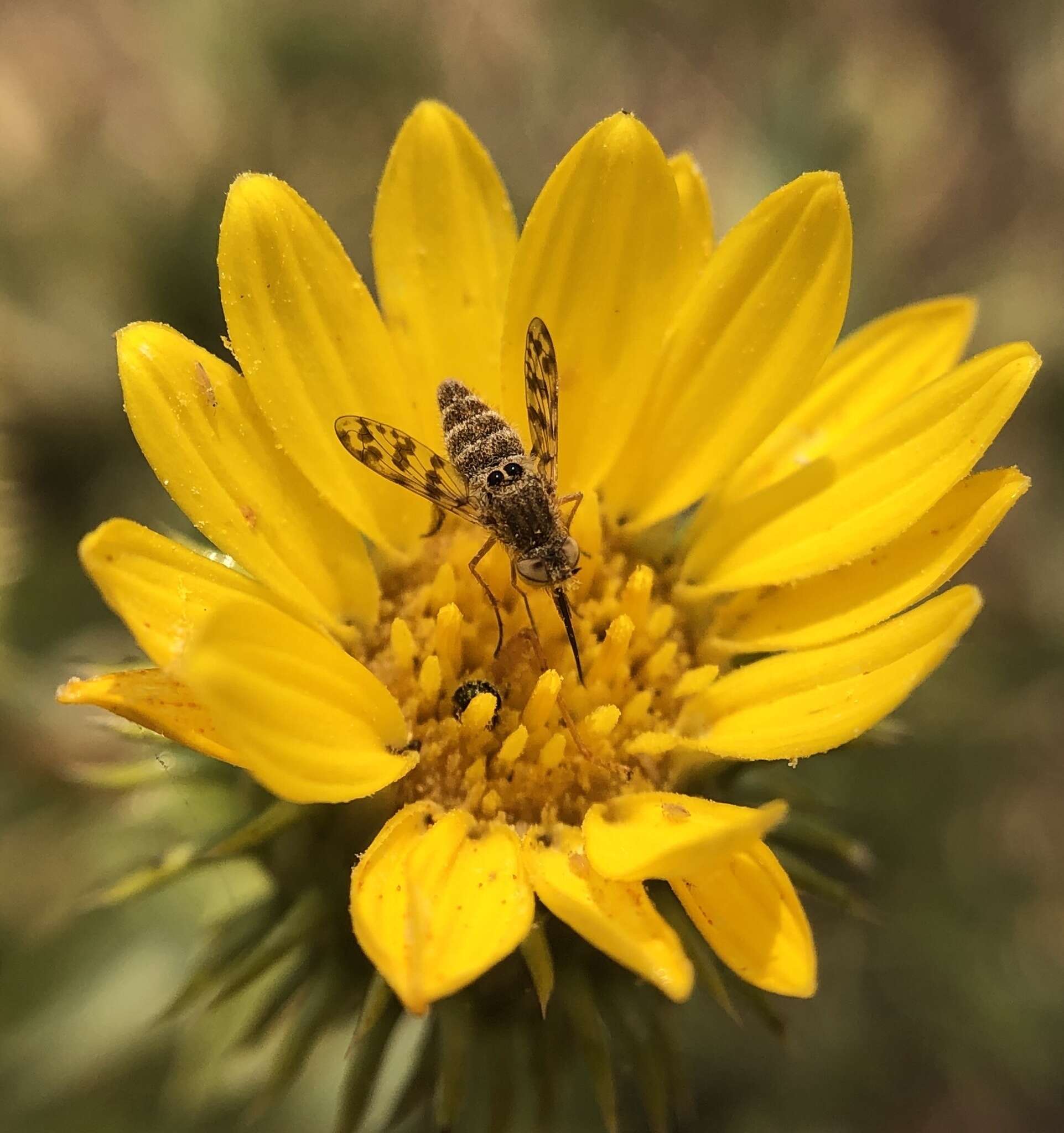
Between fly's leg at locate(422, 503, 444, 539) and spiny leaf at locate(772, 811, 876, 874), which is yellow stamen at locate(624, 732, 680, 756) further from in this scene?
fly's leg at locate(422, 503, 444, 539)

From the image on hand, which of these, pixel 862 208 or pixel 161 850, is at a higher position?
pixel 862 208

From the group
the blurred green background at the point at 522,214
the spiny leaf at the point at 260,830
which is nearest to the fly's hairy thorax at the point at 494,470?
the spiny leaf at the point at 260,830

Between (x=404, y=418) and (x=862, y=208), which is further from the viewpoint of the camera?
(x=862, y=208)

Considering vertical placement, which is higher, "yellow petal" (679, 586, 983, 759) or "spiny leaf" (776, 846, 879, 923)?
"yellow petal" (679, 586, 983, 759)

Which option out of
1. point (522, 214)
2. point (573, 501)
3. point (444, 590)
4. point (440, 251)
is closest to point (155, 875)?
point (444, 590)

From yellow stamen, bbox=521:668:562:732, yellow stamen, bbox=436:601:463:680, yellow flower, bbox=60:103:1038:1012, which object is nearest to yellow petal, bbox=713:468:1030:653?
yellow flower, bbox=60:103:1038:1012

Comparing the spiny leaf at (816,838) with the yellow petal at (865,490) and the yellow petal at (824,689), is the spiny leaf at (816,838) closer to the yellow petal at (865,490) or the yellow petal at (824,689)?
the yellow petal at (824,689)

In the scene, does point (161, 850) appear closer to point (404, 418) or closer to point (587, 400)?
point (404, 418)

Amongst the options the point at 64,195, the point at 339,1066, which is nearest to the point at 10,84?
the point at 64,195
